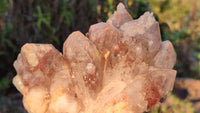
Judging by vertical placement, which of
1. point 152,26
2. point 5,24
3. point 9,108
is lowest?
point 9,108

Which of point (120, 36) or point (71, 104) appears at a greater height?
point (120, 36)

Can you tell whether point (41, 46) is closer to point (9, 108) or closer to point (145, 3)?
point (145, 3)

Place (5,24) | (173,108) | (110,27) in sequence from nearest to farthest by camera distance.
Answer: (110,27) < (173,108) < (5,24)

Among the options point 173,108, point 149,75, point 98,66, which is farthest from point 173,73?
point 173,108

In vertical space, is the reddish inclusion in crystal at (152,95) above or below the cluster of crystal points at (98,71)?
below

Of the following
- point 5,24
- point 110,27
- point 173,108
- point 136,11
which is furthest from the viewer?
point 5,24

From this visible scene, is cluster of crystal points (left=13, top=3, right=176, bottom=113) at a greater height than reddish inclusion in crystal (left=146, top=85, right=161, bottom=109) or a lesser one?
greater

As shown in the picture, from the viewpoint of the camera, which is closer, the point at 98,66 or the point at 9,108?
the point at 98,66
